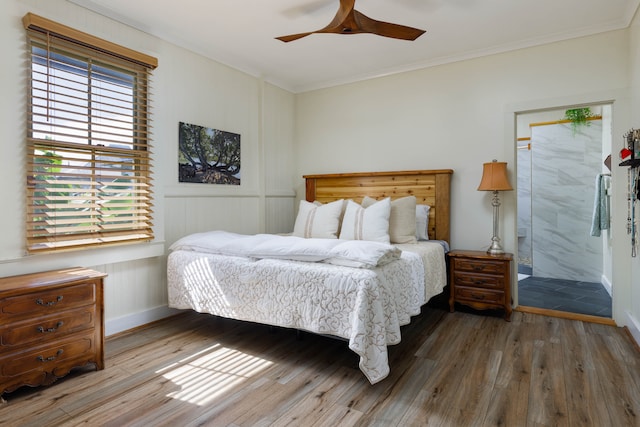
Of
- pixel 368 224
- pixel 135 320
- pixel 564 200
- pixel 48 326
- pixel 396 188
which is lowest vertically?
pixel 135 320

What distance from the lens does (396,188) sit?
4207mm

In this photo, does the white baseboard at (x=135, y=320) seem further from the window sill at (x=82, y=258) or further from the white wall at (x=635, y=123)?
the white wall at (x=635, y=123)

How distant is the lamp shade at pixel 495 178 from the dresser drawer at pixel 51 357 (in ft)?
11.4

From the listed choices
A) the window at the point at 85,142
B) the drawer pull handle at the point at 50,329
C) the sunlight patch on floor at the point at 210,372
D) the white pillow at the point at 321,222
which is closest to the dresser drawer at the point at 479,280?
the white pillow at the point at 321,222

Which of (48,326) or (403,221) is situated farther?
(403,221)

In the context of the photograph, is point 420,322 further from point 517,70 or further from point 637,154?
point 517,70

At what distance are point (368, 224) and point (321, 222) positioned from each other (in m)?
0.54

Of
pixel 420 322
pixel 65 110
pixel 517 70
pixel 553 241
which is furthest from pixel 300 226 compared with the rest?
pixel 553 241

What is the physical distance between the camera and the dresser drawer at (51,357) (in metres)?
2.03

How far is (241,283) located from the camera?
2.68 metres

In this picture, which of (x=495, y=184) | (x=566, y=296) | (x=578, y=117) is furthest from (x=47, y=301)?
(x=578, y=117)

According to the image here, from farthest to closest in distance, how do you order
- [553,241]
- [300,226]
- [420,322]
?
[553,241]
[300,226]
[420,322]

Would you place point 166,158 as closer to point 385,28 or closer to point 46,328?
point 46,328

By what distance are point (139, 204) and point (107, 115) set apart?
75 cm
